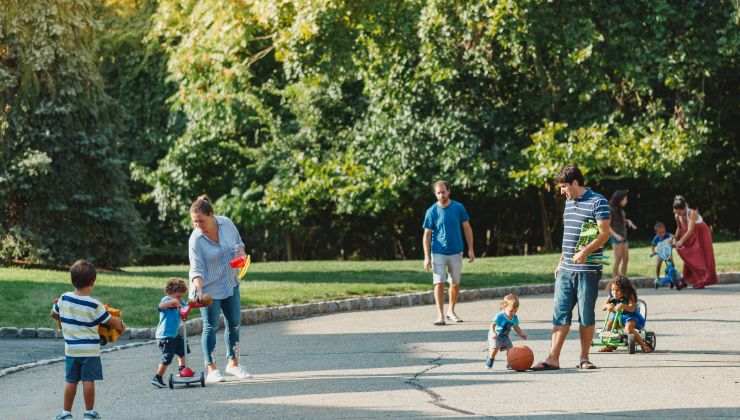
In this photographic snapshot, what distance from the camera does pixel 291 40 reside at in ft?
103

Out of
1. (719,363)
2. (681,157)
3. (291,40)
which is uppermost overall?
(291,40)

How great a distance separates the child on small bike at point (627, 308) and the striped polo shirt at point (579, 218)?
1.43 metres

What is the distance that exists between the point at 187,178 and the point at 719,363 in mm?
29406

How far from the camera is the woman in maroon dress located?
2358cm

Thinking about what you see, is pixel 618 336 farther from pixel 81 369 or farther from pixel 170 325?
pixel 81 369

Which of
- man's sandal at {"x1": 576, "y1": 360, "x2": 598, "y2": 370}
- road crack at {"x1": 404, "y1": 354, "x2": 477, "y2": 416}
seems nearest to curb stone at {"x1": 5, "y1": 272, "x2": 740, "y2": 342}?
road crack at {"x1": 404, "y1": 354, "x2": 477, "y2": 416}

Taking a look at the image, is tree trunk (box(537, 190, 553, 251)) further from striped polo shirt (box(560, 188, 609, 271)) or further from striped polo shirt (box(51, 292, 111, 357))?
striped polo shirt (box(51, 292, 111, 357))

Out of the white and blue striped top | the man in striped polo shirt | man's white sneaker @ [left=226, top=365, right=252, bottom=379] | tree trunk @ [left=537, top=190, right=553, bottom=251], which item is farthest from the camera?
tree trunk @ [left=537, top=190, right=553, bottom=251]

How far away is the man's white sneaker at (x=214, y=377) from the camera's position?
496 inches

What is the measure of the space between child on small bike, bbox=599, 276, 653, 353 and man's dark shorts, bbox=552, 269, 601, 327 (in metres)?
1.31

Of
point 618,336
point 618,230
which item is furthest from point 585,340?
point 618,230

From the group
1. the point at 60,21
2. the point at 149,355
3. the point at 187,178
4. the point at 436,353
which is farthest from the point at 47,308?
the point at 187,178

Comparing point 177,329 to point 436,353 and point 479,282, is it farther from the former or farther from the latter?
point 479,282

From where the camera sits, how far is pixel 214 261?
41.6 ft
